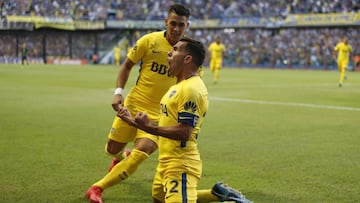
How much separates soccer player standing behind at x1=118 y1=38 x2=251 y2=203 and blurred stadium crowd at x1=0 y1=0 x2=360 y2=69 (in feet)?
168

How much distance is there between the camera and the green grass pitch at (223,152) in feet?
22.5

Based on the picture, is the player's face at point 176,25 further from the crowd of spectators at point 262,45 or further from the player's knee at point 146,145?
the crowd of spectators at point 262,45

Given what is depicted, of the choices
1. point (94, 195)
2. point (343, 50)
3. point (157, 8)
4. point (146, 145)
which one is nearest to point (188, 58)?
point (146, 145)

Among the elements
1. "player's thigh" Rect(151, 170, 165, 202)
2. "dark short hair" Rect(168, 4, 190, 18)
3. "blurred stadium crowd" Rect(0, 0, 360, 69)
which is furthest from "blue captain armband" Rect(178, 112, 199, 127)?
"blurred stadium crowd" Rect(0, 0, 360, 69)

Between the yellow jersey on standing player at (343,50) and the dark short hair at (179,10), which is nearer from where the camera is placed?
the dark short hair at (179,10)

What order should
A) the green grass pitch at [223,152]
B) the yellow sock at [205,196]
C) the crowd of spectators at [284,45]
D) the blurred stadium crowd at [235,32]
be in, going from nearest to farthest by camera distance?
the yellow sock at [205,196] → the green grass pitch at [223,152] → the crowd of spectators at [284,45] → the blurred stadium crowd at [235,32]

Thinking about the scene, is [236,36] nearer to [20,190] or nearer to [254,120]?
[254,120]

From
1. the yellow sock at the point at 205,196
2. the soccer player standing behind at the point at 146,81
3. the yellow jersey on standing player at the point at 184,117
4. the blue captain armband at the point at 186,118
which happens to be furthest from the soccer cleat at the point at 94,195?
the blue captain armband at the point at 186,118

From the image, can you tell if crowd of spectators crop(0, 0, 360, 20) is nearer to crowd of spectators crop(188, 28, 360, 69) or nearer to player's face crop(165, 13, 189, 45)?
crowd of spectators crop(188, 28, 360, 69)

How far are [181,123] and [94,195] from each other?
1.83 metres

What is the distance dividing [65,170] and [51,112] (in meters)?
7.46

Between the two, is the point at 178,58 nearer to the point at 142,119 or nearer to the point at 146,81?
the point at 142,119

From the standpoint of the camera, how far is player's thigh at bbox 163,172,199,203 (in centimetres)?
493

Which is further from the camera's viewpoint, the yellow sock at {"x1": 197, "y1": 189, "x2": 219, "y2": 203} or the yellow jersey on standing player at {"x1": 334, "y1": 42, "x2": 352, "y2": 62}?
the yellow jersey on standing player at {"x1": 334, "y1": 42, "x2": 352, "y2": 62}
